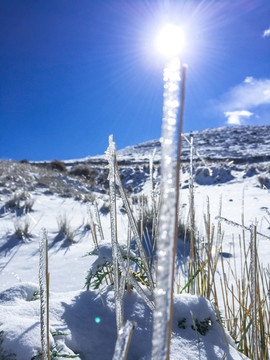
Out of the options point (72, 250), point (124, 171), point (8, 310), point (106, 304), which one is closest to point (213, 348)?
point (106, 304)

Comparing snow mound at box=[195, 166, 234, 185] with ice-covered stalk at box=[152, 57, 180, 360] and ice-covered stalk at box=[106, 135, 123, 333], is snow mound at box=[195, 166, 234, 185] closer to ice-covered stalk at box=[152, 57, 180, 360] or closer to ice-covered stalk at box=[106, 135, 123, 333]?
ice-covered stalk at box=[106, 135, 123, 333]

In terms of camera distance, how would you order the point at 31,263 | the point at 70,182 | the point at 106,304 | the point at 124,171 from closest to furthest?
the point at 106,304 → the point at 31,263 → the point at 70,182 → the point at 124,171

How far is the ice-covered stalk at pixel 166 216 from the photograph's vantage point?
197 mm

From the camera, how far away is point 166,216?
0.20m

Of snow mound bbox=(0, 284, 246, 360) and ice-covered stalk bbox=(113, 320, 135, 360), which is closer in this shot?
ice-covered stalk bbox=(113, 320, 135, 360)

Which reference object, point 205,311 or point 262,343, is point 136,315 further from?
point 262,343

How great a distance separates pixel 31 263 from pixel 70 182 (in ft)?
20.9

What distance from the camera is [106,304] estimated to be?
2.86 feet

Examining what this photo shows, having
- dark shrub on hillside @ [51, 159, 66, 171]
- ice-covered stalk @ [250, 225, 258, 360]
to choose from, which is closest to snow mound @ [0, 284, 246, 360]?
ice-covered stalk @ [250, 225, 258, 360]

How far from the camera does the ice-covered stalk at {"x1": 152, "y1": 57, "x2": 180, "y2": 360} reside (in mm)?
197

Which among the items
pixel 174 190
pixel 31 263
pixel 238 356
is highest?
pixel 174 190

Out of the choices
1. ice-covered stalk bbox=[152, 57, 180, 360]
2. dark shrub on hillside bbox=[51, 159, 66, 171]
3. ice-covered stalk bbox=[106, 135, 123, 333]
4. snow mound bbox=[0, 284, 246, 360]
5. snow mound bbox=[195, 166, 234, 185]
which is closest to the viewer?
ice-covered stalk bbox=[152, 57, 180, 360]

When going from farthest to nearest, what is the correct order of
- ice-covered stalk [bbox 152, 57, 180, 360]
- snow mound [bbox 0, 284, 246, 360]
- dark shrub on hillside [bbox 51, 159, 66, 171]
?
dark shrub on hillside [bbox 51, 159, 66, 171], snow mound [bbox 0, 284, 246, 360], ice-covered stalk [bbox 152, 57, 180, 360]

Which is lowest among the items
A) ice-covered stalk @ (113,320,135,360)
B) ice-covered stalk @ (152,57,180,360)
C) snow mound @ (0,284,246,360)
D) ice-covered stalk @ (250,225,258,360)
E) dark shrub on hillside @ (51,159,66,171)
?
snow mound @ (0,284,246,360)
